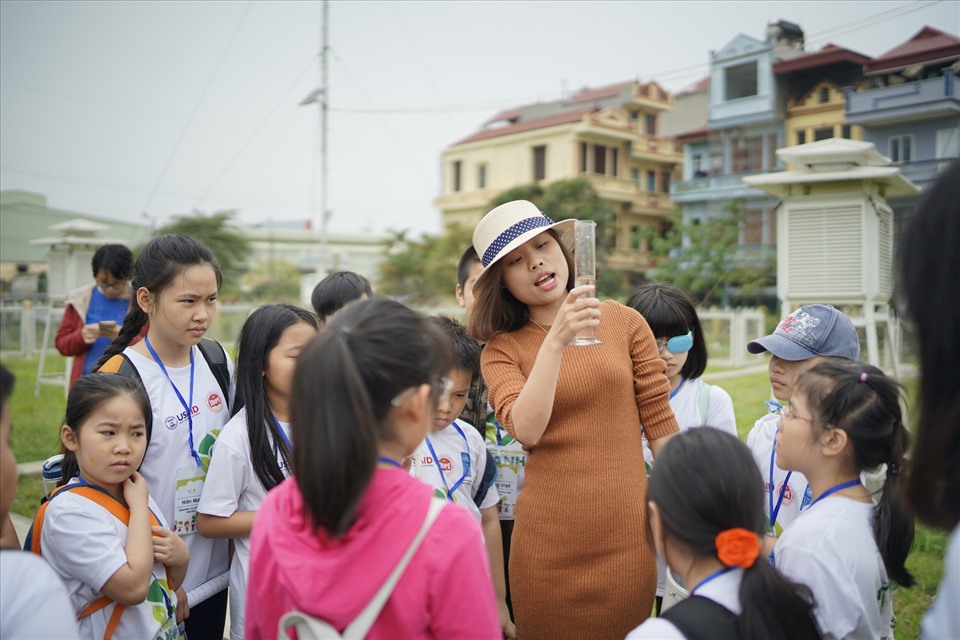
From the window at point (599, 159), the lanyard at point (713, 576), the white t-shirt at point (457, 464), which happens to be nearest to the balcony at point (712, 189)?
the window at point (599, 159)

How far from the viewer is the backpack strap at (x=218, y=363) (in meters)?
2.75

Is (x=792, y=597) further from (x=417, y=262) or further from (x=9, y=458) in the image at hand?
(x=417, y=262)

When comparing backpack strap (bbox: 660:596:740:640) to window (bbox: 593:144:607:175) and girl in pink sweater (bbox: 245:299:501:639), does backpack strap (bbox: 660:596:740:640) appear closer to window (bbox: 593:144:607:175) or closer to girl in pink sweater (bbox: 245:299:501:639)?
girl in pink sweater (bbox: 245:299:501:639)

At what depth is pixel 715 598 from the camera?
4.99ft

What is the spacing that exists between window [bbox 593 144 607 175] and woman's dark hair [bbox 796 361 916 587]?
3209 cm

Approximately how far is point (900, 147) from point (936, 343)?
1914 cm

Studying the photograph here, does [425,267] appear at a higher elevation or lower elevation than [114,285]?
higher

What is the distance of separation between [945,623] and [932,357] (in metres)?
0.44

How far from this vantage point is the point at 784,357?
2523 millimetres

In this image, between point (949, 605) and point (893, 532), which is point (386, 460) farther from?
point (893, 532)

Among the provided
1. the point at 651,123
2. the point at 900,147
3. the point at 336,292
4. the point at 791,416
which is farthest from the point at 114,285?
the point at 651,123

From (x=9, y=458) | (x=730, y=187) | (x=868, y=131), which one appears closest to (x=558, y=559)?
(x=9, y=458)

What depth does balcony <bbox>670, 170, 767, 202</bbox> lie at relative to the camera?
26.5 m

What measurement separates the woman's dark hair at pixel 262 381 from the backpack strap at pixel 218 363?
0.13m
